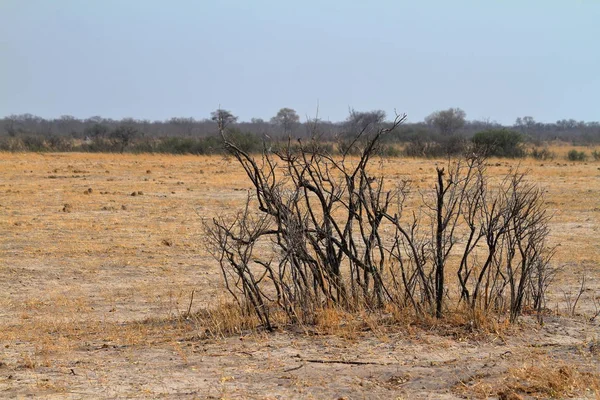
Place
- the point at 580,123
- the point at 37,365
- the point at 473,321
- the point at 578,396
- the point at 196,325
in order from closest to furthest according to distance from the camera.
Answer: the point at 578,396 < the point at 37,365 < the point at 473,321 < the point at 196,325 < the point at 580,123

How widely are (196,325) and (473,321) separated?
266cm

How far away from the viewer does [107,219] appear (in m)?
17.2

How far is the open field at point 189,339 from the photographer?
5043 millimetres

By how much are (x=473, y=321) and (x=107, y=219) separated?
40.6 ft

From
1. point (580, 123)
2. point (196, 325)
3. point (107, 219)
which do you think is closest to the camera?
point (196, 325)

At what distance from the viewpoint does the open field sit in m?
5.04

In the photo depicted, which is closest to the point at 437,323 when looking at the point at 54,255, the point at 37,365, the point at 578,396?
the point at 578,396

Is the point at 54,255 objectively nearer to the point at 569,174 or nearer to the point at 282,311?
the point at 282,311

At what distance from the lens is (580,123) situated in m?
129

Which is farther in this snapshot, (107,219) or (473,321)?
(107,219)

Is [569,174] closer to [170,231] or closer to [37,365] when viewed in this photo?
[170,231]

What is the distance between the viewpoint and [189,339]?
6.59 m

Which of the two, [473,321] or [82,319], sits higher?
[473,321]

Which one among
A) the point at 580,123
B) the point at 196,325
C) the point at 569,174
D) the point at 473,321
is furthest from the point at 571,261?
the point at 580,123
